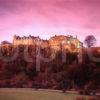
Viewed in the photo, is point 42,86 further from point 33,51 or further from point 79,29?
point 79,29

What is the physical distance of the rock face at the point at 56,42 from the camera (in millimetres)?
4426

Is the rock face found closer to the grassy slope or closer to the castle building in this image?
the castle building

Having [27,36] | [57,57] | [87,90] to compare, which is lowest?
[87,90]

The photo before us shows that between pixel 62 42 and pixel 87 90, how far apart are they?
2.28ft

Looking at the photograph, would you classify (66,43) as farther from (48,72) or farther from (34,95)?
(34,95)

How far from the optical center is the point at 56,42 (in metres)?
4.46

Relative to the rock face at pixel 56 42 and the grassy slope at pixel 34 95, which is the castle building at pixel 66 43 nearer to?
the rock face at pixel 56 42

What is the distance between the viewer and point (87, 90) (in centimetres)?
433

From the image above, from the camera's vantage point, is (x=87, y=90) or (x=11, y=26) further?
(x=11, y=26)

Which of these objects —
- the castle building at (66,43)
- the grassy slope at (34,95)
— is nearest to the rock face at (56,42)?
the castle building at (66,43)

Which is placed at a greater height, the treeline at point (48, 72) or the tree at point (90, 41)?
→ the tree at point (90, 41)

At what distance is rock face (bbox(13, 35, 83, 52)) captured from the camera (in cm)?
443

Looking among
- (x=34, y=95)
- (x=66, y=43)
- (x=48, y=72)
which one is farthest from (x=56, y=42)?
(x=34, y=95)

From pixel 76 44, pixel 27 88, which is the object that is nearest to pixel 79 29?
pixel 76 44
